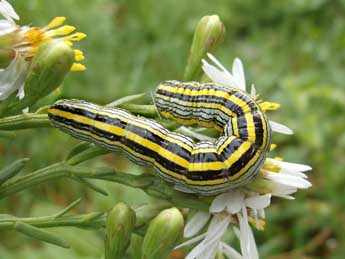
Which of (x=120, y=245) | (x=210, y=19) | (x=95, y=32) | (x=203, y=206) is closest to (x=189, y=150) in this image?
(x=203, y=206)

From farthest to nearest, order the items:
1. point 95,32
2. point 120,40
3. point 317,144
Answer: point 120,40 → point 95,32 → point 317,144

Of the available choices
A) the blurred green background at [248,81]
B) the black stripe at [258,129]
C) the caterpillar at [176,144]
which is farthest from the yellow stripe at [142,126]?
the blurred green background at [248,81]

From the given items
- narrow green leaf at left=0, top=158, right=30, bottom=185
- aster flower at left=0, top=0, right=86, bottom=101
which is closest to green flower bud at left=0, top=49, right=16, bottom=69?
aster flower at left=0, top=0, right=86, bottom=101

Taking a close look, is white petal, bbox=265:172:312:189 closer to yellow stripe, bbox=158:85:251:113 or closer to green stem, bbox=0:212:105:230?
yellow stripe, bbox=158:85:251:113

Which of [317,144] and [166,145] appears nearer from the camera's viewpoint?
[166,145]

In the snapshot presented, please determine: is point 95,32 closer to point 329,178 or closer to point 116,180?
point 329,178

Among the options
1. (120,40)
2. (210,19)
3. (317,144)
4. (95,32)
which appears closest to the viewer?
(210,19)
